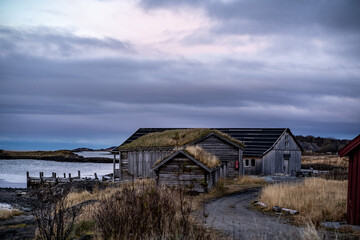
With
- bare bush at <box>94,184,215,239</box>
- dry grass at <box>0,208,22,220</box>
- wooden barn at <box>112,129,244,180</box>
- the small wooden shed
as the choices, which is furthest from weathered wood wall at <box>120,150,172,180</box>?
bare bush at <box>94,184,215,239</box>

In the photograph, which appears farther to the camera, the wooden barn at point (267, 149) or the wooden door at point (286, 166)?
the wooden door at point (286, 166)

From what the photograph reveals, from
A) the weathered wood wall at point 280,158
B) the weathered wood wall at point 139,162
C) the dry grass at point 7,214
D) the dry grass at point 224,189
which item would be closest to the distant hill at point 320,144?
the weathered wood wall at point 280,158

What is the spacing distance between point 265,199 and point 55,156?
10335cm

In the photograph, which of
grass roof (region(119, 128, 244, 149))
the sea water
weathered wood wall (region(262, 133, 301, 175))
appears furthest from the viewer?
the sea water

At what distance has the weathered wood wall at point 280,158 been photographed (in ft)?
137

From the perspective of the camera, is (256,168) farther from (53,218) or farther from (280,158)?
(53,218)

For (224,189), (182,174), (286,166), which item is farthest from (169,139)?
(286,166)

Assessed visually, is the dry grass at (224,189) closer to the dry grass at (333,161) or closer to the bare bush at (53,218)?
the bare bush at (53,218)

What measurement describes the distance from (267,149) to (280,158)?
3.45m

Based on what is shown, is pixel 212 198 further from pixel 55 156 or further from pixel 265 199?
pixel 55 156

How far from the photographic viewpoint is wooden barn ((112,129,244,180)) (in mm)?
32938

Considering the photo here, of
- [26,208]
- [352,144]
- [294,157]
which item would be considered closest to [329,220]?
[352,144]

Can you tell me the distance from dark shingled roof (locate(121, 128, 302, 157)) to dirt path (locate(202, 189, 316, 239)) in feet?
61.4

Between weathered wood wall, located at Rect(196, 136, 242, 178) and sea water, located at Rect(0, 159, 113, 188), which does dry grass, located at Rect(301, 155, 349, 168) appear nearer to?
weathered wood wall, located at Rect(196, 136, 242, 178)
